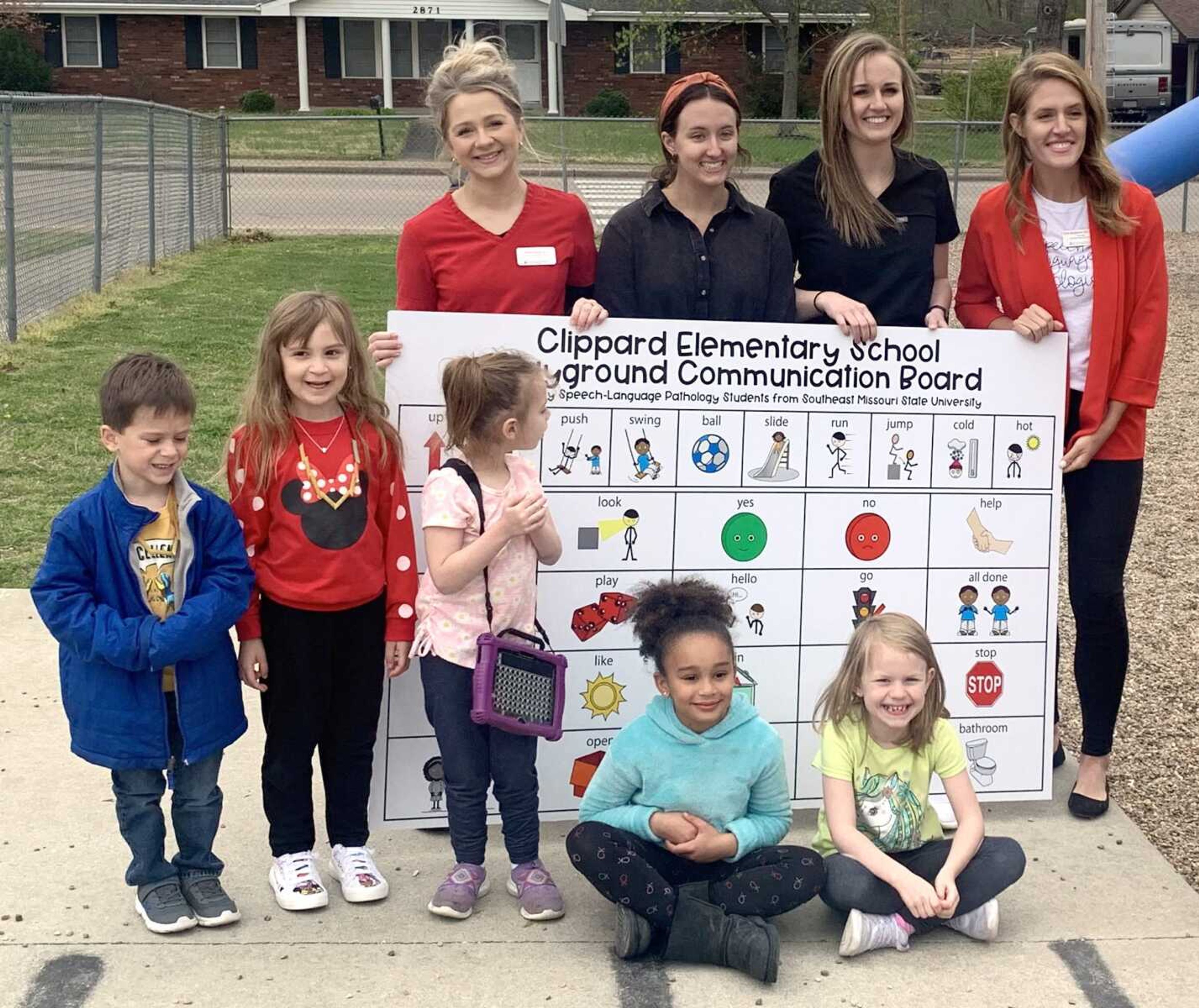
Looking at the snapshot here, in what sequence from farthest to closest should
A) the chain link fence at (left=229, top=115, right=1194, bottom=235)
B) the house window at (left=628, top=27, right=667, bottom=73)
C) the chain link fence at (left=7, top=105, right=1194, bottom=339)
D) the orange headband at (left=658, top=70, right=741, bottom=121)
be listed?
the house window at (left=628, top=27, right=667, bottom=73) < the chain link fence at (left=229, top=115, right=1194, bottom=235) < the chain link fence at (left=7, top=105, right=1194, bottom=339) < the orange headband at (left=658, top=70, right=741, bottom=121)

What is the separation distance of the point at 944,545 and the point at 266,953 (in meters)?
2.11

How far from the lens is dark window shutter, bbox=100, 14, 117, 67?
41.1m

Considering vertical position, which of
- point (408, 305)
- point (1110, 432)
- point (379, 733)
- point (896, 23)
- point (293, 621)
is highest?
point (896, 23)

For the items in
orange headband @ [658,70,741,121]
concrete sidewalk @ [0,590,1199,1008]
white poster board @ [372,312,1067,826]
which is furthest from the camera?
white poster board @ [372,312,1067,826]

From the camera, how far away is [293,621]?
12.2 ft

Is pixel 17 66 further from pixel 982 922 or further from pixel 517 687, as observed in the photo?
pixel 982 922

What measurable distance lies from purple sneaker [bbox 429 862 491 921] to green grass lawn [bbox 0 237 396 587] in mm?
1152

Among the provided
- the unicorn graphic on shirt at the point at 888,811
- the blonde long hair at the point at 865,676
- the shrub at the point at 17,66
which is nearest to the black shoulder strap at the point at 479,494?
the blonde long hair at the point at 865,676

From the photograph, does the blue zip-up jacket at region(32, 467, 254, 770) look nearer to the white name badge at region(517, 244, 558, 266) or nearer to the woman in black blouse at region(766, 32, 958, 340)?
the white name badge at region(517, 244, 558, 266)

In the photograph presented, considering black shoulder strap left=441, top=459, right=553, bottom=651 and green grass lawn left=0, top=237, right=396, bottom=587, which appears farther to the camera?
green grass lawn left=0, top=237, right=396, bottom=587

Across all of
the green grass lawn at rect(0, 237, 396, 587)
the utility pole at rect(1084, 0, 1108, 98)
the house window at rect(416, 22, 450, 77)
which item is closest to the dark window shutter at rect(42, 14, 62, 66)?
the house window at rect(416, 22, 450, 77)

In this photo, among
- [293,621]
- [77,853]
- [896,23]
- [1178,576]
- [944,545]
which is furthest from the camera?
[896,23]

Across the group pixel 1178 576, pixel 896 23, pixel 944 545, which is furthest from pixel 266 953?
pixel 896 23

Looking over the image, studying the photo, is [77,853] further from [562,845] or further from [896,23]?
[896,23]
